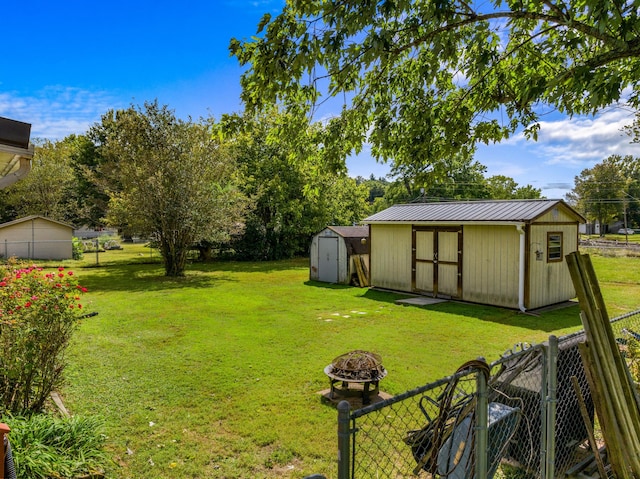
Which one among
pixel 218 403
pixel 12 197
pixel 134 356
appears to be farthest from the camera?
pixel 12 197

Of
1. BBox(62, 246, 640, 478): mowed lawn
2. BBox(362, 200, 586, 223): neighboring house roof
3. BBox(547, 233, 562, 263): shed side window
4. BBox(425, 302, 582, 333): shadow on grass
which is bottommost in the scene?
BBox(62, 246, 640, 478): mowed lawn

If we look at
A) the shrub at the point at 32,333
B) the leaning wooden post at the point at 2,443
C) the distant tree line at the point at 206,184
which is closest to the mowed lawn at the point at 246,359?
the shrub at the point at 32,333

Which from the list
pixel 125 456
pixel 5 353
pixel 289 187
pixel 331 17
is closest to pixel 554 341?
pixel 331 17

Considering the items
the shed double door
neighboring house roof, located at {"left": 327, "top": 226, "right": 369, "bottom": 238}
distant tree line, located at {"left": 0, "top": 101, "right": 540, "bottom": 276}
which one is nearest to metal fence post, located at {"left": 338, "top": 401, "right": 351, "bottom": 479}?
distant tree line, located at {"left": 0, "top": 101, "right": 540, "bottom": 276}

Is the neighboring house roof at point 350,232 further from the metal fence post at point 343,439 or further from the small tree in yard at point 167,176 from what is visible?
the metal fence post at point 343,439

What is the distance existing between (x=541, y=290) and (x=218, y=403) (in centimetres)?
885

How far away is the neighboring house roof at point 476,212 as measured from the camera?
9.98 m

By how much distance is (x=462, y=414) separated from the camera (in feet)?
7.72

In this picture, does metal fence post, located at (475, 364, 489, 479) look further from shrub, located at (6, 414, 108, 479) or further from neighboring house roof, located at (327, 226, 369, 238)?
neighboring house roof, located at (327, 226, 369, 238)

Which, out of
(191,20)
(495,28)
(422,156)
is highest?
(191,20)

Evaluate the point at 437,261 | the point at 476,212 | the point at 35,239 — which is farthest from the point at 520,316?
the point at 35,239

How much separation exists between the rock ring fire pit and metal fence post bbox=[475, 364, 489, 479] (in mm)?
2643

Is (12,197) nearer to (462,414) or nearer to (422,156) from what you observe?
(422,156)

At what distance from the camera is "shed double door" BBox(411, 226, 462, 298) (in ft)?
36.9
